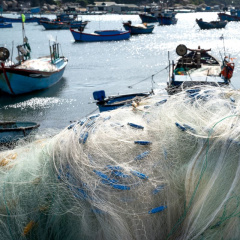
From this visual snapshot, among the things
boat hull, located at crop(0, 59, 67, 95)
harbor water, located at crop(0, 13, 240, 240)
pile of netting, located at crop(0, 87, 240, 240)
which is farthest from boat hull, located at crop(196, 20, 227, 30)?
pile of netting, located at crop(0, 87, 240, 240)

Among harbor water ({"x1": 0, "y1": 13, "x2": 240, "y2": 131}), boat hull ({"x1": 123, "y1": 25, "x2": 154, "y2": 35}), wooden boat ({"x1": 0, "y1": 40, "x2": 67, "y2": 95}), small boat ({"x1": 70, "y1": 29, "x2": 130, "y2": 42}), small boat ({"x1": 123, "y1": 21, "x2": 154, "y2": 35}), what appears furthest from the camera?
boat hull ({"x1": 123, "y1": 25, "x2": 154, "y2": 35})

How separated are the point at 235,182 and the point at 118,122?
5.43 ft

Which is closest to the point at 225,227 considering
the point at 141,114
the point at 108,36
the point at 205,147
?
the point at 205,147

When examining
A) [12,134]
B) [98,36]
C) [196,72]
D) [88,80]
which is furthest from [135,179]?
[98,36]

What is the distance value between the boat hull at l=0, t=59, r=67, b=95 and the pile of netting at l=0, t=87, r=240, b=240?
43.4ft

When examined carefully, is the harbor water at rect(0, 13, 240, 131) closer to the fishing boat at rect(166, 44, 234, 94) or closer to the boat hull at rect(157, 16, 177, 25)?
the fishing boat at rect(166, 44, 234, 94)

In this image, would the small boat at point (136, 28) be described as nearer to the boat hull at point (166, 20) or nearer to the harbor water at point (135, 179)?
the boat hull at point (166, 20)

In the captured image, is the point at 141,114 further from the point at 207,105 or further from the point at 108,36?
the point at 108,36

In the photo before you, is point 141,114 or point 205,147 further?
point 141,114

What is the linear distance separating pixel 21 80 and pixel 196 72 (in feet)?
29.6

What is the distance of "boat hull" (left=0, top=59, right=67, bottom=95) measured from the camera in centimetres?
1658

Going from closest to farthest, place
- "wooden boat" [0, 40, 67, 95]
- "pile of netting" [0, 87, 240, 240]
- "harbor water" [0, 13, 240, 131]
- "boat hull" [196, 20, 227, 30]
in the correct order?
"pile of netting" [0, 87, 240, 240] → "harbor water" [0, 13, 240, 131] → "wooden boat" [0, 40, 67, 95] → "boat hull" [196, 20, 227, 30]

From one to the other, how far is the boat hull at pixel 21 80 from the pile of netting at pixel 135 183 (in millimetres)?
13232

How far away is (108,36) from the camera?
1623 inches
